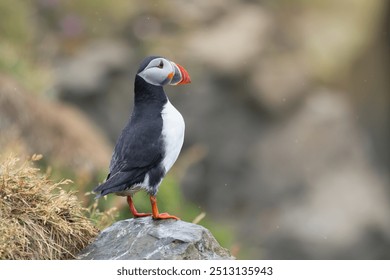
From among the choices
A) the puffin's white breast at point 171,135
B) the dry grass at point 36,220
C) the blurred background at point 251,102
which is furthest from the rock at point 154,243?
the blurred background at point 251,102

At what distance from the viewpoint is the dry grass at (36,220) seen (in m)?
4.18

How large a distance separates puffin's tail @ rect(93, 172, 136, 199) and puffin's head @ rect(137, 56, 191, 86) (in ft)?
1.67

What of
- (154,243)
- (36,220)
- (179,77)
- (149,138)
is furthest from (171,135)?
(36,220)

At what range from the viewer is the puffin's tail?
4.09m

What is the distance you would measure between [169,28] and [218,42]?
1.17 meters

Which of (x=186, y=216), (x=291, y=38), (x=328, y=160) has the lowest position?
(x=328, y=160)

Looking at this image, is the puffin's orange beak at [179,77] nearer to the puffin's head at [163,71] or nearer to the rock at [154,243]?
the puffin's head at [163,71]

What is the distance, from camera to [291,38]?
16828 millimetres

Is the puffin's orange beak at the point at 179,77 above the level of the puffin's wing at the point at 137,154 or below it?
above

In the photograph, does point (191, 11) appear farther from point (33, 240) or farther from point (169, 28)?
point (33, 240)

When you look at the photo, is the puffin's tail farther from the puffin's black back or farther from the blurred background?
the blurred background

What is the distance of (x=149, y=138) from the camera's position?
4227 millimetres

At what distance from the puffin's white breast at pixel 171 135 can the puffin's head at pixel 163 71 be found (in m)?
0.18

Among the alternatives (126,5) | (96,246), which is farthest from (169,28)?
(96,246)
